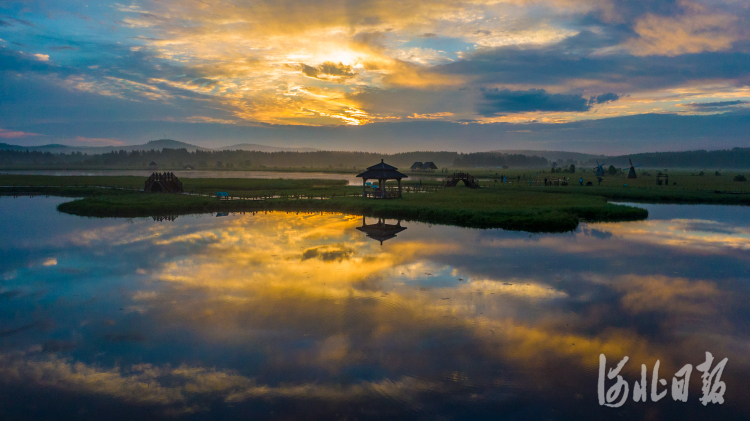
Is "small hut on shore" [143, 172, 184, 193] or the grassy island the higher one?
"small hut on shore" [143, 172, 184, 193]

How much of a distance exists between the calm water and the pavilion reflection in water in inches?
92.5

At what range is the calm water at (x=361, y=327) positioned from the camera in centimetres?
775

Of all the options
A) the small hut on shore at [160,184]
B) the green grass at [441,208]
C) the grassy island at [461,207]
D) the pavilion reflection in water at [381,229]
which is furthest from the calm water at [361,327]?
the small hut on shore at [160,184]

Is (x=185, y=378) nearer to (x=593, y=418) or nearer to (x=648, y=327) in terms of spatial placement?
(x=593, y=418)

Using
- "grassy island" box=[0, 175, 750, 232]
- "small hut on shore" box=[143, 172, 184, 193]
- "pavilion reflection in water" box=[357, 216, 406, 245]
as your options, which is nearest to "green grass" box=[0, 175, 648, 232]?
"grassy island" box=[0, 175, 750, 232]

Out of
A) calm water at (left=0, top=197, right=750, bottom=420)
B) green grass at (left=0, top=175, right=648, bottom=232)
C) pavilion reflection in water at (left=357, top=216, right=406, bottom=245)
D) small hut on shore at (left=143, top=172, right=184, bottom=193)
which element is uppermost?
small hut on shore at (left=143, top=172, right=184, bottom=193)

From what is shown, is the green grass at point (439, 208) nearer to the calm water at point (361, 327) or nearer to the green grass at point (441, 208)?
the green grass at point (441, 208)

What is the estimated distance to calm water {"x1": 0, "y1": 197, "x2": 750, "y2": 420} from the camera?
7.75 metres

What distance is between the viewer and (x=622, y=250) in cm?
2036

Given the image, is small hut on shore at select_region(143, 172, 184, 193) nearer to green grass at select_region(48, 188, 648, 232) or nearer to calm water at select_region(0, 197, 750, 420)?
green grass at select_region(48, 188, 648, 232)

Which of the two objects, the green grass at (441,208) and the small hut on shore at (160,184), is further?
the small hut on shore at (160,184)

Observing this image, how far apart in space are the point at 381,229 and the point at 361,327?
1572 centimetres

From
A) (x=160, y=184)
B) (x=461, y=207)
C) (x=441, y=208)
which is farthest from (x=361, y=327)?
(x=160, y=184)

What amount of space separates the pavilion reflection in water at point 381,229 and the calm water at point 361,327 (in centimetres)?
235
